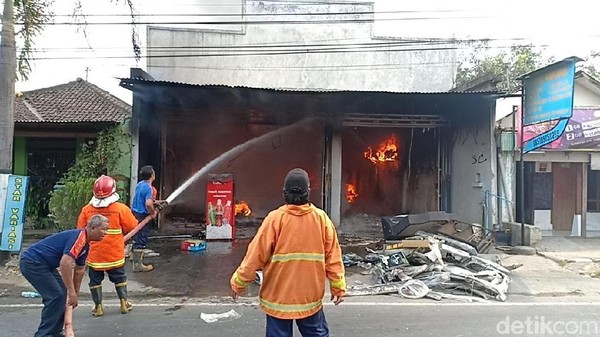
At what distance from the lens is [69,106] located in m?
15.7

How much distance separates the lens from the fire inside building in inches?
485

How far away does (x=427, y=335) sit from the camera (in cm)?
496

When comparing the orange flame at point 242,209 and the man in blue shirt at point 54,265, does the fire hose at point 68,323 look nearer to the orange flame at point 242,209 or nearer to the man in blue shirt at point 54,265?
the man in blue shirt at point 54,265

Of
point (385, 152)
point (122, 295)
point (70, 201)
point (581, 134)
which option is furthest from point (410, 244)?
point (385, 152)

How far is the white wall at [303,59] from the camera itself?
706 inches

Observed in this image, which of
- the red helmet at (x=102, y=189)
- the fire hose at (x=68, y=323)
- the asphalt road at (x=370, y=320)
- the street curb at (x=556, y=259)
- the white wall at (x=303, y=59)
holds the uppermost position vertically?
the white wall at (x=303, y=59)

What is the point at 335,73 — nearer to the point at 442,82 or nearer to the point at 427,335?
the point at 442,82

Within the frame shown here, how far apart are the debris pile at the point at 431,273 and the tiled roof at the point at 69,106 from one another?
8689mm

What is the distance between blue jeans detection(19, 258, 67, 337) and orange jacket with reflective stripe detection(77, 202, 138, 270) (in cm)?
108

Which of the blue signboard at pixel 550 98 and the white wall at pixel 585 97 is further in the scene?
the white wall at pixel 585 97

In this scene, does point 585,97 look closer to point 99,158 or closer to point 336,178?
point 336,178

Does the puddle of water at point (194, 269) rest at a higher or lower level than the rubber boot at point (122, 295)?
lower

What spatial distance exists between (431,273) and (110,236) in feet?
15.3

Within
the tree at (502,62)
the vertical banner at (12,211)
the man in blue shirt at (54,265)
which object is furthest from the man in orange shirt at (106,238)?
the tree at (502,62)
